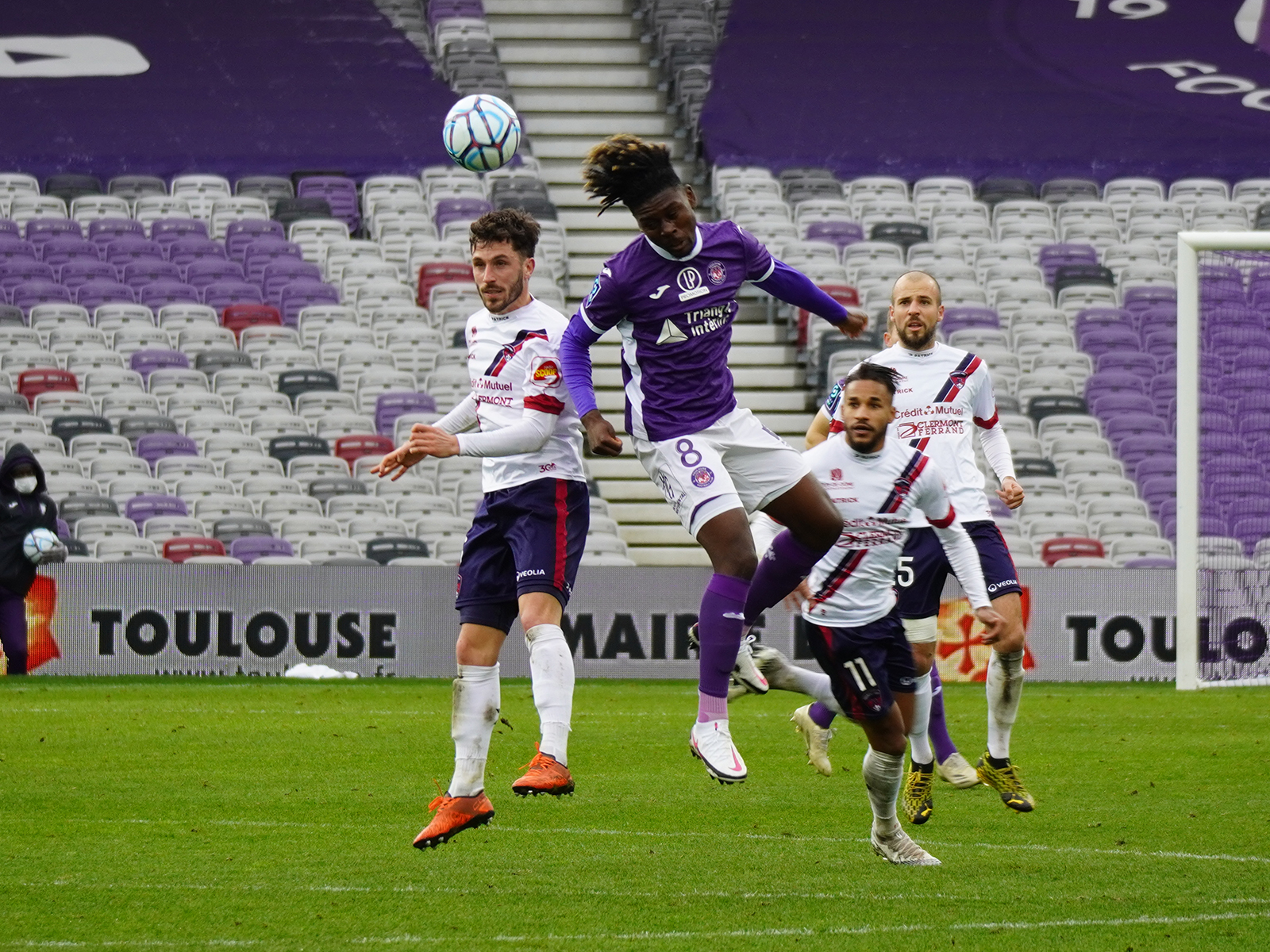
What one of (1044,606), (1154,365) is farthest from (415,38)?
(1044,606)

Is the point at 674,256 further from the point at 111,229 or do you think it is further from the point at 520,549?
the point at 111,229

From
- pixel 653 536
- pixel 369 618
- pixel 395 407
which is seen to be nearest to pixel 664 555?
pixel 653 536

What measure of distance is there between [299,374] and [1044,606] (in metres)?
8.73

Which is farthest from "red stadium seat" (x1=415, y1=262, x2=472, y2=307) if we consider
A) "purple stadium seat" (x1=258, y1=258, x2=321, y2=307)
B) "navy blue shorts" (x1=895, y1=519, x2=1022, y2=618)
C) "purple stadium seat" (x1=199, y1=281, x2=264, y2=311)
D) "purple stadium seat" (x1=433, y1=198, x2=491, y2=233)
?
"navy blue shorts" (x1=895, y1=519, x2=1022, y2=618)

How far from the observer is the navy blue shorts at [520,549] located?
6.86m

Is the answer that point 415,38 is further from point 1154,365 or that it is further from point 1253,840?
point 1253,840

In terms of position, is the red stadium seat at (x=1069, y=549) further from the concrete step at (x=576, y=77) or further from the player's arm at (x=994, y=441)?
the concrete step at (x=576, y=77)

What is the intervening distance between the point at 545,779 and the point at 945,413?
317 centimetres

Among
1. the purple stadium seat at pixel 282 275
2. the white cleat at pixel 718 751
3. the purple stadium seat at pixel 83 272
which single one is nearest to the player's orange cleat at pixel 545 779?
the white cleat at pixel 718 751

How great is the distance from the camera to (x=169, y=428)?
19.2 metres

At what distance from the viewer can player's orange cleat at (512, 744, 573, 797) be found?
6344 mm

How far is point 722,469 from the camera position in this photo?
667 cm

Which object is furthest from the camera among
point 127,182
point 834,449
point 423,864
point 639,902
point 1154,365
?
point 127,182

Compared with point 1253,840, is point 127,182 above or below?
above
